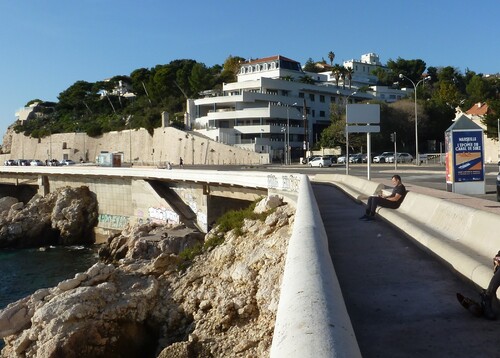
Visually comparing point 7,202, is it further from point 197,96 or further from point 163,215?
point 197,96

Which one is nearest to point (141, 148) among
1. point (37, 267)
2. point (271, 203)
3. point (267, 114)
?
point (267, 114)

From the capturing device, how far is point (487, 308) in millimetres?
4688

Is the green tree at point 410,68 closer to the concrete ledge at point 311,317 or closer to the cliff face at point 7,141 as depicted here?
the cliff face at point 7,141

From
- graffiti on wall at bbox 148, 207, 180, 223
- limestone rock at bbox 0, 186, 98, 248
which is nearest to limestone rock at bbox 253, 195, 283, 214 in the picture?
graffiti on wall at bbox 148, 207, 180, 223

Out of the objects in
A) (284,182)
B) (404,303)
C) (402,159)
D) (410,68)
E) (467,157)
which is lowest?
(404,303)

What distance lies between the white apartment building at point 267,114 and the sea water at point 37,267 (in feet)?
124

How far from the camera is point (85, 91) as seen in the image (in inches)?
4815

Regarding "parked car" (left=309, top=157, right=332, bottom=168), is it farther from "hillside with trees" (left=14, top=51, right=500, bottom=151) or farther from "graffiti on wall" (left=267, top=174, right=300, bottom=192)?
"graffiti on wall" (left=267, top=174, right=300, bottom=192)

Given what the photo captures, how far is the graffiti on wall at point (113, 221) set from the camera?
4034 centimetres

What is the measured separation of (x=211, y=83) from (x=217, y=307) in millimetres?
88373

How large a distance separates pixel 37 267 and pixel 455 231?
2891 centimetres

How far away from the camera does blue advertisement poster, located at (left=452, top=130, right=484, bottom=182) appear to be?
1694cm

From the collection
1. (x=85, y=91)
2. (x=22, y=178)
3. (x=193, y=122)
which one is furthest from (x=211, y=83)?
(x=22, y=178)

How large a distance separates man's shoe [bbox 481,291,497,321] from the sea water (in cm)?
2199
